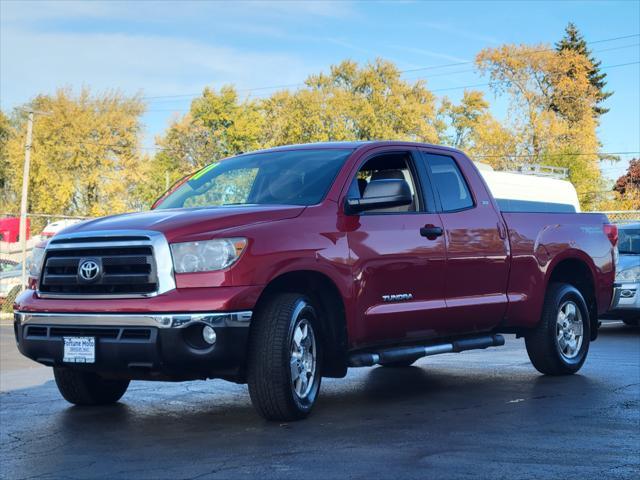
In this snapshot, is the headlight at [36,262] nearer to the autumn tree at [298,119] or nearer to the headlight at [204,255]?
the headlight at [204,255]

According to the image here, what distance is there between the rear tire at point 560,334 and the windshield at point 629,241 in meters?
7.11

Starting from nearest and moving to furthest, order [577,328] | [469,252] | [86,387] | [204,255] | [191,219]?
1. [204,255]
2. [191,219]
3. [86,387]
4. [469,252]
5. [577,328]

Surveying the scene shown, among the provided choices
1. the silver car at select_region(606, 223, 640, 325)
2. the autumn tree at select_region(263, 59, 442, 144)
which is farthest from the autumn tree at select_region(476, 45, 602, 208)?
the silver car at select_region(606, 223, 640, 325)

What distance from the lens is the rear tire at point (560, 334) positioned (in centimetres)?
929

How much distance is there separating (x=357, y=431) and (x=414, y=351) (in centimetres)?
148

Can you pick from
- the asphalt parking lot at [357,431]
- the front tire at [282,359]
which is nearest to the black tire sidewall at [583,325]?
the asphalt parking lot at [357,431]

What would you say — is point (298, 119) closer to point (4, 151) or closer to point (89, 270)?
point (4, 151)

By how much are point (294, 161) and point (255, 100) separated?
216 ft

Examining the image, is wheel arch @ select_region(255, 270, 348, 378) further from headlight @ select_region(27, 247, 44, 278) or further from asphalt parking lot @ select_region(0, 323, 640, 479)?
headlight @ select_region(27, 247, 44, 278)

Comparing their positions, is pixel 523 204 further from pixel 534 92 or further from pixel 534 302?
pixel 534 92

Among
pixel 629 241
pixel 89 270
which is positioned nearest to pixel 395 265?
pixel 89 270

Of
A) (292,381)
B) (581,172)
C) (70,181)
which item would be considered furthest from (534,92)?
(292,381)

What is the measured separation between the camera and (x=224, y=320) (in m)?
6.21

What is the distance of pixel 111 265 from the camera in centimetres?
644
